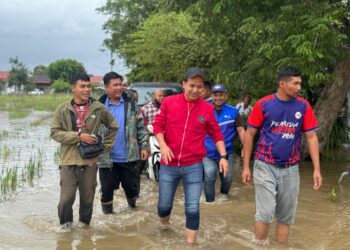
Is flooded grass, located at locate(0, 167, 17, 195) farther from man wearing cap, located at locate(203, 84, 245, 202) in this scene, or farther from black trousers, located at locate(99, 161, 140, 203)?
man wearing cap, located at locate(203, 84, 245, 202)

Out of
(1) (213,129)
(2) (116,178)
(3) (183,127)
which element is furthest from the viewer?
(2) (116,178)

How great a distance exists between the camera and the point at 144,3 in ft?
119

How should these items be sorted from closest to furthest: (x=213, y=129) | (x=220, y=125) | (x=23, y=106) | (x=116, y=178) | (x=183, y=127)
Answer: (x=183, y=127) < (x=213, y=129) < (x=116, y=178) < (x=220, y=125) < (x=23, y=106)

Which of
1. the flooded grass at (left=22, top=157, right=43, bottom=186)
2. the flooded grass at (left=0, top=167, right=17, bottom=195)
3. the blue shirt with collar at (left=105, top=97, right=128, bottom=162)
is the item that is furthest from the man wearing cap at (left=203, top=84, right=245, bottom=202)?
the flooded grass at (left=22, top=157, right=43, bottom=186)

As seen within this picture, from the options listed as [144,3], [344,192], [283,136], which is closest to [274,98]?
[283,136]

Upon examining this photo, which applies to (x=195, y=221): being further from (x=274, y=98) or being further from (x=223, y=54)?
(x=223, y=54)

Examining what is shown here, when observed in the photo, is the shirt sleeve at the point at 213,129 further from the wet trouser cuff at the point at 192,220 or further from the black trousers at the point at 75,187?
the black trousers at the point at 75,187

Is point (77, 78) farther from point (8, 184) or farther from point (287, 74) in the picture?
point (8, 184)

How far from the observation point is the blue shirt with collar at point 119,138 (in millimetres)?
6457

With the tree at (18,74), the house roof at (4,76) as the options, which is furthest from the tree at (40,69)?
the tree at (18,74)

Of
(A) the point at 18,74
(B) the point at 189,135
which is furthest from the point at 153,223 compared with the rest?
(A) the point at 18,74

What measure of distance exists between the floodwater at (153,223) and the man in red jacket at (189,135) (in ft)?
1.88

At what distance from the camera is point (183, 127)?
5.18 meters

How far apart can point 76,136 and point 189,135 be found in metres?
1.28
